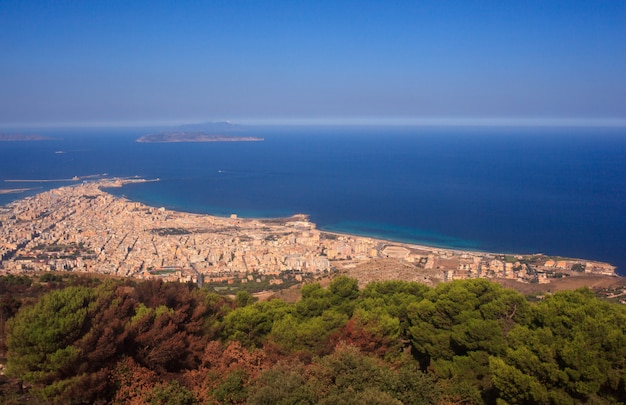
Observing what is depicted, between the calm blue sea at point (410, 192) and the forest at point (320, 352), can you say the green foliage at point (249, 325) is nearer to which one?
the forest at point (320, 352)

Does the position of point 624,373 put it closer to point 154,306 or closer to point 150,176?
point 154,306

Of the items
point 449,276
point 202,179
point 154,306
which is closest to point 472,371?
point 154,306

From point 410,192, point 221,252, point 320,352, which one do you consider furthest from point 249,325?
point 410,192

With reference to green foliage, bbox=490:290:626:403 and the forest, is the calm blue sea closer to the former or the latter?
the forest

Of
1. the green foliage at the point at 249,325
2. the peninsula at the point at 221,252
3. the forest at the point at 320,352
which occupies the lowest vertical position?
the peninsula at the point at 221,252

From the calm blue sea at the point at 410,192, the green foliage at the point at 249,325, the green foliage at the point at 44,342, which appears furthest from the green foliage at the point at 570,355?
the calm blue sea at the point at 410,192

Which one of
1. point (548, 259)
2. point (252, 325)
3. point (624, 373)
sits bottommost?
point (548, 259)

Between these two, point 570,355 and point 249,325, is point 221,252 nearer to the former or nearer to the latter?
point 249,325
